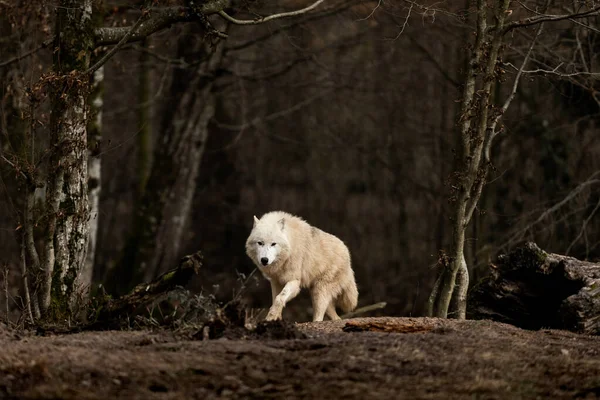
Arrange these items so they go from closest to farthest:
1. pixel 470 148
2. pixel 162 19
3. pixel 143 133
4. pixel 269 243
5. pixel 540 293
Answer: pixel 540 293 < pixel 162 19 < pixel 470 148 < pixel 269 243 < pixel 143 133

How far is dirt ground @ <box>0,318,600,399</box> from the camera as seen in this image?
5.49 m

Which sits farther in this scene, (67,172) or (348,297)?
(348,297)

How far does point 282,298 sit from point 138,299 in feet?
8.33

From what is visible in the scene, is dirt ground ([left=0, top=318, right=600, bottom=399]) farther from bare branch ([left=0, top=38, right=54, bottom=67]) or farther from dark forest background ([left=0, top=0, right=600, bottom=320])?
bare branch ([left=0, top=38, right=54, bottom=67])

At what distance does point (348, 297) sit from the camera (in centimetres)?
1184

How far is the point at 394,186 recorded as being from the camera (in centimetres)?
2611

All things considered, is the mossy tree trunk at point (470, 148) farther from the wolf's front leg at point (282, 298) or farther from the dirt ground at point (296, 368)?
the dirt ground at point (296, 368)

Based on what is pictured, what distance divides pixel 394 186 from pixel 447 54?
19.9 ft

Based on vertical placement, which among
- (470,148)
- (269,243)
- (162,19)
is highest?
(162,19)

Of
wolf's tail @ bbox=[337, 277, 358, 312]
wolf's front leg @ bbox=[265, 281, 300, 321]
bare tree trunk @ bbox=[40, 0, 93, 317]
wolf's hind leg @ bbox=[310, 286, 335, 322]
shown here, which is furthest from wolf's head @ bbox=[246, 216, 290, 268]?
bare tree trunk @ bbox=[40, 0, 93, 317]

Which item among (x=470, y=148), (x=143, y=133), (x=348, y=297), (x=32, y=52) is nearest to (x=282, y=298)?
(x=348, y=297)

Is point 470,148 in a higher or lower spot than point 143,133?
lower

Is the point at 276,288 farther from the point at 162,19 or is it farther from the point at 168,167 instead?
the point at 168,167

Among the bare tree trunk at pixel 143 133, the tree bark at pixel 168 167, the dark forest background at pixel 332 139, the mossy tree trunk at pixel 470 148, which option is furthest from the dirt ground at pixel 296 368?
the bare tree trunk at pixel 143 133
